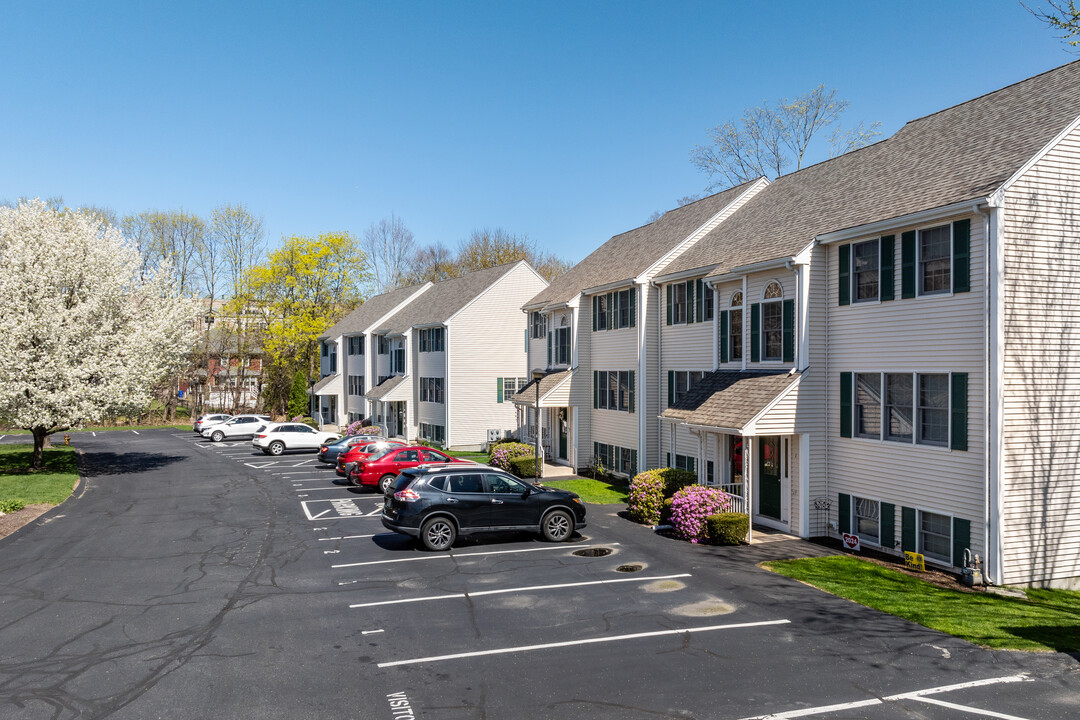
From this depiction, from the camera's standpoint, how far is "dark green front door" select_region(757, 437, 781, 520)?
1869cm

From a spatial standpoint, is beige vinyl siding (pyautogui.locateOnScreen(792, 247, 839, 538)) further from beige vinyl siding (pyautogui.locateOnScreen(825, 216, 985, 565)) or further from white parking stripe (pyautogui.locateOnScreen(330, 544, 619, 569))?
white parking stripe (pyautogui.locateOnScreen(330, 544, 619, 569))

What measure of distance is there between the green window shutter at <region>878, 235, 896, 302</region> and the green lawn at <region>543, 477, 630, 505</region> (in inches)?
409

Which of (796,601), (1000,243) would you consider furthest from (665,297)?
(796,601)

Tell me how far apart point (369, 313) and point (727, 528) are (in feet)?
135

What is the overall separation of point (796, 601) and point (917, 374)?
577 cm

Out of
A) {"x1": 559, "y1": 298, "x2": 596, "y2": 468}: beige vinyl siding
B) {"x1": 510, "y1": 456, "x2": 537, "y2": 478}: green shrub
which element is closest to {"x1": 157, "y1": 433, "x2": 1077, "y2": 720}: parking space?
{"x1": 510, "y1": 456, "x2": 537, "y2": 478}: green shrub

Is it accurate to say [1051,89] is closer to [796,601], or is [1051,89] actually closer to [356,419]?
[796,601]

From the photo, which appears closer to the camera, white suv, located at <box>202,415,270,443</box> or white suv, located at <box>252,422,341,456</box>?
white suv, located at <box>252,422,341,456</box>

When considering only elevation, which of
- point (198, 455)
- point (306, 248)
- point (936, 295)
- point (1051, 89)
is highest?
point (306, 248)

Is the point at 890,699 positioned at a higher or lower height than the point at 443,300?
lower

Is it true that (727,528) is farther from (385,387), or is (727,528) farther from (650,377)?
(385,387)

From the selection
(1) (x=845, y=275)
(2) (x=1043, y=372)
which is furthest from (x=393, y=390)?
(2) (x=1043, y=372)

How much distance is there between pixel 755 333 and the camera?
1912 cm

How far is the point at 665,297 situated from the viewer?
2417 centimetres
